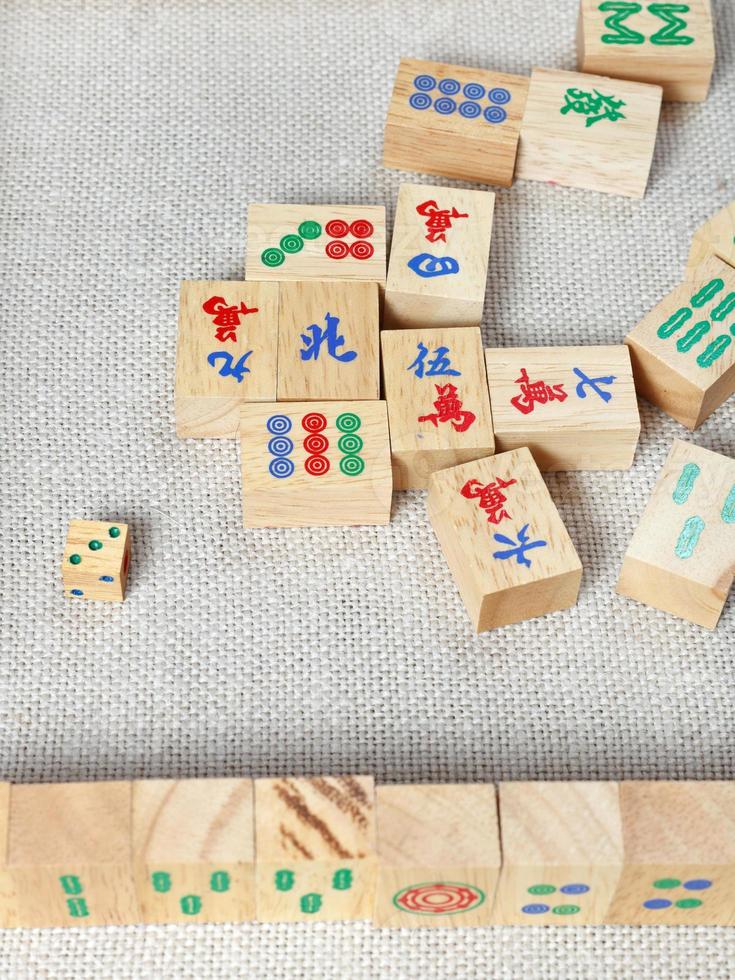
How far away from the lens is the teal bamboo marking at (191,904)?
0.91m

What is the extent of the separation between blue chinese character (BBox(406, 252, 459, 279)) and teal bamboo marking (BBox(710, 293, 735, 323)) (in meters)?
0.23

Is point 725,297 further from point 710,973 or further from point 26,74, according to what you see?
point 26,74

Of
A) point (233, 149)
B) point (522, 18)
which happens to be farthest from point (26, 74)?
point (522, 18)

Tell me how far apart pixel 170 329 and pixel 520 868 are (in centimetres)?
58

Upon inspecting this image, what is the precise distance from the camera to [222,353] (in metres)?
1.09

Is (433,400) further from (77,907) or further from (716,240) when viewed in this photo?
(77,907)

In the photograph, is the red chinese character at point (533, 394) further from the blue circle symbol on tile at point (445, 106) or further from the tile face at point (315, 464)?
the blue circle symbol on tile at point (445, 106)

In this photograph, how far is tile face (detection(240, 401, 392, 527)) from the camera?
3.40 ft

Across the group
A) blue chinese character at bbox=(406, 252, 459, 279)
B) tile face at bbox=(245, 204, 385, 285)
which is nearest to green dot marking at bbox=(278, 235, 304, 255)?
tile face at bbox=(245, 204, 385, 285)

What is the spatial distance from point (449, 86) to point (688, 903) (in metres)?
0.79

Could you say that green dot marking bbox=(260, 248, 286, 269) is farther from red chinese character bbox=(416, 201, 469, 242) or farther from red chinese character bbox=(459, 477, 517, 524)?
red chinese character bbox=(459, 477, 517, 524)

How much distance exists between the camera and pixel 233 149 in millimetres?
1281

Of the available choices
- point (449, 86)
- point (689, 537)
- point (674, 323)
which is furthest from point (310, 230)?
point (689, 537)

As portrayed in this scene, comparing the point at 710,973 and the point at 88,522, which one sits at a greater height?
the point at 88,522
